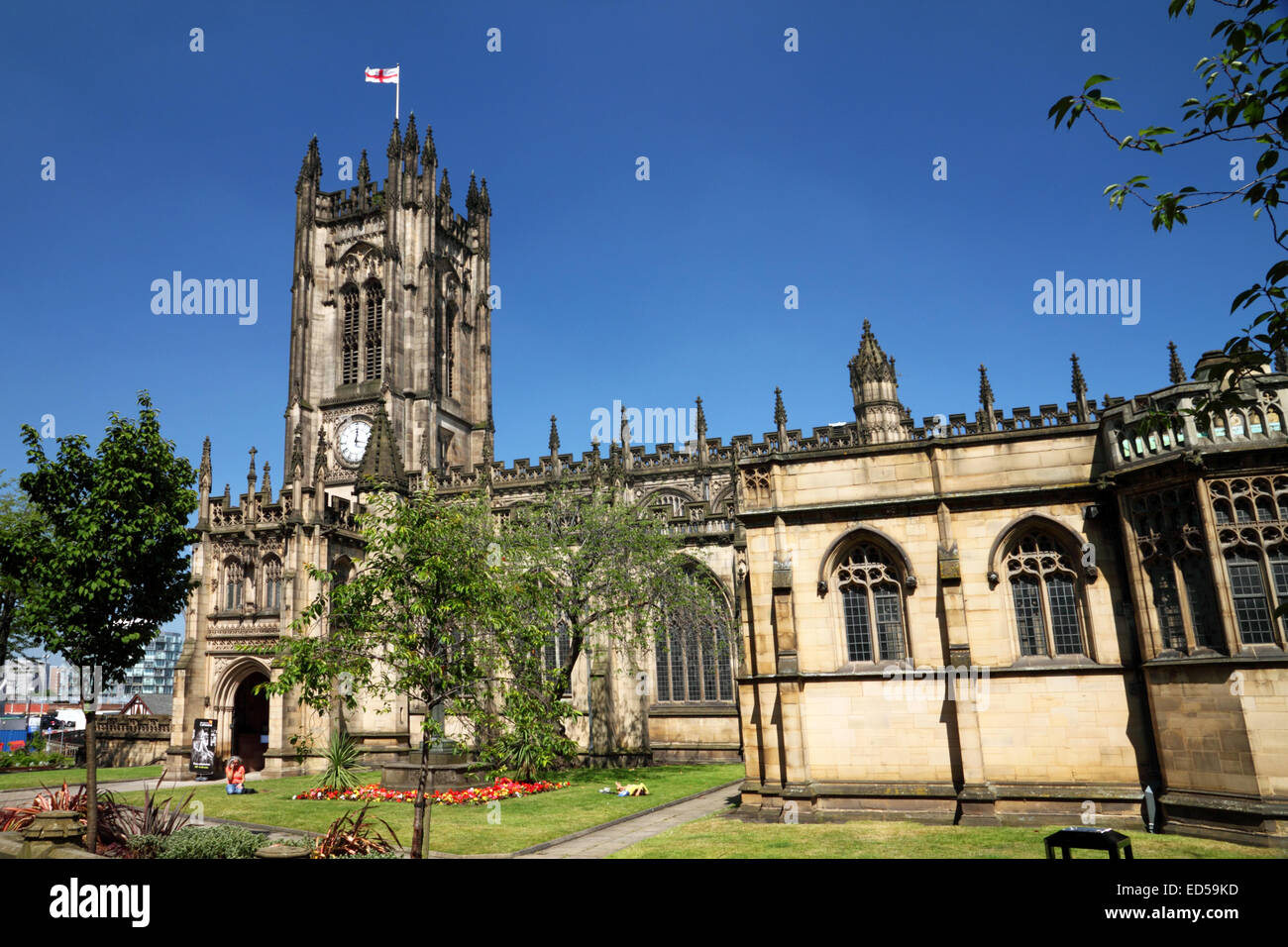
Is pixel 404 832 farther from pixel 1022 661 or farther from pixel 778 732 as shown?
pixel 1022 661

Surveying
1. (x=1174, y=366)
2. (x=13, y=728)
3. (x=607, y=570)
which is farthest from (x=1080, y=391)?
(x=13, y=728)

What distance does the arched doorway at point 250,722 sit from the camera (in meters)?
36.4

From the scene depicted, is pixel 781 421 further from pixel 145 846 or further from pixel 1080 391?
pixel 145 846

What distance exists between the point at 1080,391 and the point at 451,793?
1441 inches

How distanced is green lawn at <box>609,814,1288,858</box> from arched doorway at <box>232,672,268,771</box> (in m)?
26.3

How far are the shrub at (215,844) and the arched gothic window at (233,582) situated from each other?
25.5 metres

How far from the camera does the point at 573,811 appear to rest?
21062 mm

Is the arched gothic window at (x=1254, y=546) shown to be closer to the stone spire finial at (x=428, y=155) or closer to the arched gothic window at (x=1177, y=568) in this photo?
the arched gothic window at (x=1177, y=568)

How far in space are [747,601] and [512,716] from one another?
7369 millimetres

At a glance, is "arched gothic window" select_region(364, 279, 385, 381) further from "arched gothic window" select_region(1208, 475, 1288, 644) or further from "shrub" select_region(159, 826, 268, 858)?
"arched gothic window" select_region(1208, 475, 1288, 644)

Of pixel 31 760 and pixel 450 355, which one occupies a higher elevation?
pixel 450 355

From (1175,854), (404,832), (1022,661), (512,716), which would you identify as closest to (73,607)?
(404,832)

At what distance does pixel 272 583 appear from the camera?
35469 millimetres

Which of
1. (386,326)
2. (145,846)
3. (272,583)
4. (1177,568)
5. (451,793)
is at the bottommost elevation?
(451,793)
